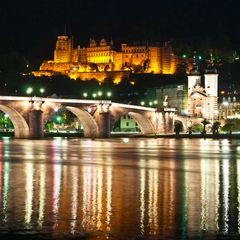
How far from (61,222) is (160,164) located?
21479 mm

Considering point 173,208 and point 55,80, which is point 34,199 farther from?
point 55,80

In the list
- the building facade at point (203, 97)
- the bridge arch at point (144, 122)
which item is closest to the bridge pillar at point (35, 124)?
the bridge arch at point (144, 122)

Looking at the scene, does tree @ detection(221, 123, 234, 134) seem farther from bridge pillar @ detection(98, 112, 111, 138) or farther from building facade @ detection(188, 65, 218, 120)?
bridge pillar @ detection(98, 112, 111, 138)

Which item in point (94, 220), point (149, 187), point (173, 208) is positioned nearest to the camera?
point (94, 220)

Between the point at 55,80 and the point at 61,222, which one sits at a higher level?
the point at 55,80

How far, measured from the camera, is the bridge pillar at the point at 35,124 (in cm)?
8781

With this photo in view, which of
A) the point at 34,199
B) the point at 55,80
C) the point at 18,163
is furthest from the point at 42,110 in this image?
the point at 55,80

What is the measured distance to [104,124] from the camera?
10262 centimetres

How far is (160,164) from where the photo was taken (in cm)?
3944

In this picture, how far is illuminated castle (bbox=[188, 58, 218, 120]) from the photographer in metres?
139

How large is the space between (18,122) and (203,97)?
59931 mm

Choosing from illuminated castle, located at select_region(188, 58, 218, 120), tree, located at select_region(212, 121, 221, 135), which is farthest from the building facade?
tree, located at select_region(212, 121, 221, 135)

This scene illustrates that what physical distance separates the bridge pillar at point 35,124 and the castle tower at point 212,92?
183 ft

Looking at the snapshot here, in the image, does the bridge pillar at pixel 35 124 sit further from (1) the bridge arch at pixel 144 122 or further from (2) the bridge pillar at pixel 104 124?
(1) the bridge arch at pixel 144 122
